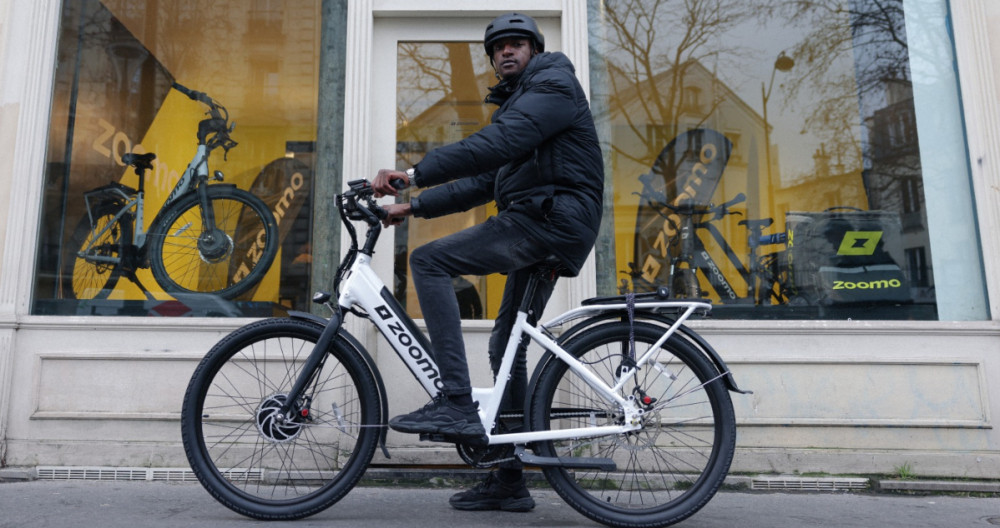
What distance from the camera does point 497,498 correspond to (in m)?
3.30

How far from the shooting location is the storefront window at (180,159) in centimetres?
466

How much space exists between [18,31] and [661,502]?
4736 mm

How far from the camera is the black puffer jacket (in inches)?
112

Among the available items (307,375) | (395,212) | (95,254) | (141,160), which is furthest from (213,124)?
(307,375)

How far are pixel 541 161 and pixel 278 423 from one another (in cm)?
151

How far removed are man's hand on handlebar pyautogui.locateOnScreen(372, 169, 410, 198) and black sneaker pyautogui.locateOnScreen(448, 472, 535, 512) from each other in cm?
140

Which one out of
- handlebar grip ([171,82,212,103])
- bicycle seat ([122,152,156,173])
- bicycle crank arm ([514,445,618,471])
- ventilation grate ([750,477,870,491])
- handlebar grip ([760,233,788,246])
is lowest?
ventilation grate ([750,477,870,491])

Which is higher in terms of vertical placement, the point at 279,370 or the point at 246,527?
the point at 279,370

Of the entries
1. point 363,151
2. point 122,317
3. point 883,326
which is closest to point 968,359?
point 883,326

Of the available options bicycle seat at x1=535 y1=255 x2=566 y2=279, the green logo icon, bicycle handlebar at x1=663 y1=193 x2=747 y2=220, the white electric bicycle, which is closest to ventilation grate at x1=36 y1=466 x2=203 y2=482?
the white electric bicycle

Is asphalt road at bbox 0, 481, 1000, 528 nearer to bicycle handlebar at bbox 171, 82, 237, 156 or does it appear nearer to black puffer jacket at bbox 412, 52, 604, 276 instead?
black puffer jacket at bbox 412, 52, 604, 276

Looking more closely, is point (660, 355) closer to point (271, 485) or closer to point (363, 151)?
point (271, 485)

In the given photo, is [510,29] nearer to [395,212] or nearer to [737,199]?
[395,212]

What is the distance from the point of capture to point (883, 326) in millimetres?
4383
